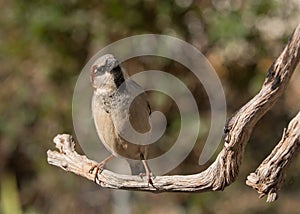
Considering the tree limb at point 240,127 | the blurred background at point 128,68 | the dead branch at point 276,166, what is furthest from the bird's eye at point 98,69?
the blurred background at point 128,68

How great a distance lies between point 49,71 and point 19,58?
0.23 metres

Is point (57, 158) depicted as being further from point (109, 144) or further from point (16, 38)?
point (16, 38)

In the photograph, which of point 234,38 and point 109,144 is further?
point 234,38

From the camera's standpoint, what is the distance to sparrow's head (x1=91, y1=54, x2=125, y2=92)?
1.89 metres

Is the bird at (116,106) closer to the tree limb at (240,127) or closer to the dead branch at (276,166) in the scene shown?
the tree limb at (240,127)

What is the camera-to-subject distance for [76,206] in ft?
14.8

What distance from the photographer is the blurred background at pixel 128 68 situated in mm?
3373

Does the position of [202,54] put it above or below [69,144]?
above

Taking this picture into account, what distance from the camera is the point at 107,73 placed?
1.92 m

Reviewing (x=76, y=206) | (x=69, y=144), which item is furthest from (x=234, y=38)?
(x=76, y=206)

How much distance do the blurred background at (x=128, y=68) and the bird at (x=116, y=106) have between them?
1090 mm

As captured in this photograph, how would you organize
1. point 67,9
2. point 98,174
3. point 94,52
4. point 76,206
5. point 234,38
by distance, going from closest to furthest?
point 98,174 < point 234,38 < point 67,9 < point 94,52 < point 76,206

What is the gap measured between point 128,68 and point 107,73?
5.54ft

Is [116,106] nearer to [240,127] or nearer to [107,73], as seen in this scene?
[107,73]
